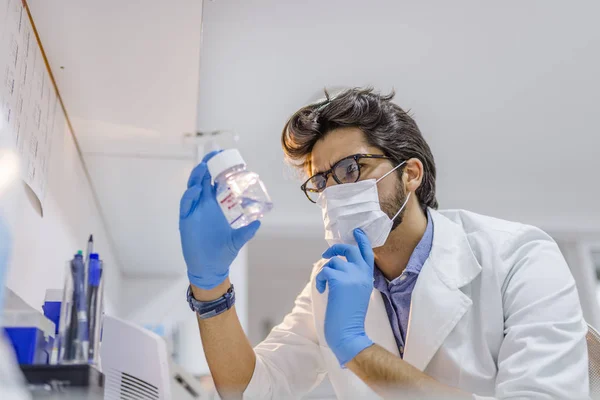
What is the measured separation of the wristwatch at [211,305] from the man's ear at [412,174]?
0.60 meters

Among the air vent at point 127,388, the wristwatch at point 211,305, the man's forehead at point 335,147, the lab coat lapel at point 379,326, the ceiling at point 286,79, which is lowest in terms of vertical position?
the air vent at point 127,388

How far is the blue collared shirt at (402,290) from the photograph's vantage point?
Result: 4.95ft

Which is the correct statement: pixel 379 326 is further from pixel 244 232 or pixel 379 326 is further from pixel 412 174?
pixel 244 232

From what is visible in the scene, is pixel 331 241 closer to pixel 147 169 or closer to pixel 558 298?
pixel 558 298

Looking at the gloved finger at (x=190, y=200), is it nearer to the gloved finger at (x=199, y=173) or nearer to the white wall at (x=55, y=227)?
the gloved finger at (x=199, y=173)

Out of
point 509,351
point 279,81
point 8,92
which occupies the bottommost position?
point 509,351

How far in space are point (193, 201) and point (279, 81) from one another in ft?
4.11

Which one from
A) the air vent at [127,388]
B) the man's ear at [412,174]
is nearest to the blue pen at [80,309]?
the air vent at [127,388]

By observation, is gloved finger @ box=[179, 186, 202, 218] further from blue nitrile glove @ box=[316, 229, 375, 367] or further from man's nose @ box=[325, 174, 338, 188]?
man's nose @ box=[325, 174, 338, 188]

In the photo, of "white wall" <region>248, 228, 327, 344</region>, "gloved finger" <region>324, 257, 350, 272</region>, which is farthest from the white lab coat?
"white wall" <region>248, 228, 327, 344</region>

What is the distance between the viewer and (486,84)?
2375 millimetres

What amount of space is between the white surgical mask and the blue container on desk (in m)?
0.75

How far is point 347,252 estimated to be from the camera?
4.31 feet

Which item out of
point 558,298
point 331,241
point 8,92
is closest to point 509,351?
point 558,298
